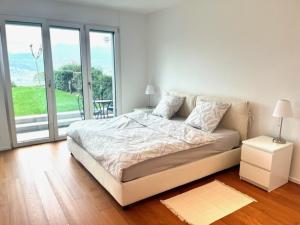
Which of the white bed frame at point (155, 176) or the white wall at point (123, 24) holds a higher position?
the white wall at point (123, 24)

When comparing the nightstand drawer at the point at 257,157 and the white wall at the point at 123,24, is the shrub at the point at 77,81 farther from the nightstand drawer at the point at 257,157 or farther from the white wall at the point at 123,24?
the nightstand drawer at the point at 257,157

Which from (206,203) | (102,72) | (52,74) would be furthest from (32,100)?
(206,203)

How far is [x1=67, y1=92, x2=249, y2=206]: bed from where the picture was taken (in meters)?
2.28

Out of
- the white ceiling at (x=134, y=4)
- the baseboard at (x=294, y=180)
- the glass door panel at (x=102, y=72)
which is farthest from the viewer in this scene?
the glass door panel at (x=102, y=72)

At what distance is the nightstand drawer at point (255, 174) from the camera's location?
261 centimetres

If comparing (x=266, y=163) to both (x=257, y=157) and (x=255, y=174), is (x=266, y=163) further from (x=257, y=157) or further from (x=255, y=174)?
(x=255, y=174)

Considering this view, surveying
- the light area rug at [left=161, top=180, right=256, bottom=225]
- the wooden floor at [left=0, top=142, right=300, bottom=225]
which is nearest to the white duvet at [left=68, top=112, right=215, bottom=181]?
the wooden floor at [left=0, top=142, right=300, bottom=225]

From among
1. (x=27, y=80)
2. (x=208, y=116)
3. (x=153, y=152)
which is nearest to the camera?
(x=153, y=152)

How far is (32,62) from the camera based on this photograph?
4.09m

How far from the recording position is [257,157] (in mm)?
2668

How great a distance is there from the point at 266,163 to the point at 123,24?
153 inches

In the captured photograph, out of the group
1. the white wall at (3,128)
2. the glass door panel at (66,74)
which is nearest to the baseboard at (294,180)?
the glass door panel at (66,74)

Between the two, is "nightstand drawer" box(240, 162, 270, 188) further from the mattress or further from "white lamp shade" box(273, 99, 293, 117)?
"white lamp shade" box(273, 99, 293, 117)

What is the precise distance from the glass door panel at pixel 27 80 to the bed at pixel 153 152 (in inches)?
45.3
